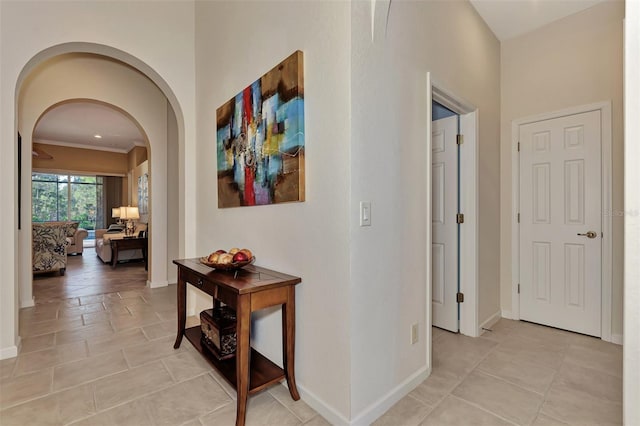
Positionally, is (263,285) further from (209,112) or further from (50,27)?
(50,27)

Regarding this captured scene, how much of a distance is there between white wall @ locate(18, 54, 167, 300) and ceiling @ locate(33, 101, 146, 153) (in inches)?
44.7

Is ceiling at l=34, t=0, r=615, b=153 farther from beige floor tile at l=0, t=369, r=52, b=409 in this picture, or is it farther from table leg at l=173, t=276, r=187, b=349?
beige floor tile at l=0, t=369, r=52, b=409

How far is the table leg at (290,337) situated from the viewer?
1783 mm

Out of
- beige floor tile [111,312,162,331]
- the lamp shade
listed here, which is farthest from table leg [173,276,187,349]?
the lamp shade

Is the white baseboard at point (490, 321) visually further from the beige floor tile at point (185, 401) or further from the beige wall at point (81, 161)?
the beige wall at point (81, 161)

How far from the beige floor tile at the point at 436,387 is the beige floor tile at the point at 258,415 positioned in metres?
0.77

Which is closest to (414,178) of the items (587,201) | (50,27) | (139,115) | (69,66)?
(587,201)

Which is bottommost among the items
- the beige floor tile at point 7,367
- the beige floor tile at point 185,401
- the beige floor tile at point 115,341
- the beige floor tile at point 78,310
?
the beige floor tile at point 185,401

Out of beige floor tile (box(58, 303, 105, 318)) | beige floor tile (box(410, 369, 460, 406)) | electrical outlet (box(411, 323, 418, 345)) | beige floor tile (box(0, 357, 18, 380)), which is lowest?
beige floor tile (box(410, 369, 460, 406))

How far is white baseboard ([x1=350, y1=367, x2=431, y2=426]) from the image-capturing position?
1.60m

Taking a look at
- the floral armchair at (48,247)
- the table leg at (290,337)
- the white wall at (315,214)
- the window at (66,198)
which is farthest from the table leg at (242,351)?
the window at (66,198)

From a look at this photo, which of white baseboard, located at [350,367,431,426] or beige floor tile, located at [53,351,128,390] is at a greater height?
white baseboard, located at [350,367,431,426]

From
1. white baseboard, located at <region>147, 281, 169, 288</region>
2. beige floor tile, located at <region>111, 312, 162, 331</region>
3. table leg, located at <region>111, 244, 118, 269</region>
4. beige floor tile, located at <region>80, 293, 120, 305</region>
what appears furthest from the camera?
table leg, located at <region>111, 244, 118, 269</region>

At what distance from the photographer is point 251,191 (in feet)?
7.33
